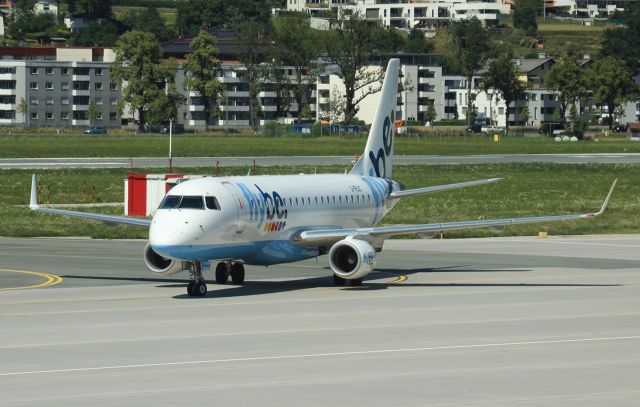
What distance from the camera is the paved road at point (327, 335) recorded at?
25359 mm

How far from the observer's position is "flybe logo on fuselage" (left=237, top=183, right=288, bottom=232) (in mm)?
43594

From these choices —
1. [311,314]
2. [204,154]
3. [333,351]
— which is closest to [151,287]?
[311,314]

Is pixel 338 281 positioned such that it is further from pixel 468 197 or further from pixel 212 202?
pixel 468 197

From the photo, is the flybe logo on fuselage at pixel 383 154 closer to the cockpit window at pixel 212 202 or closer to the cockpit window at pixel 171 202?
the cockpit window at pixel 212 202

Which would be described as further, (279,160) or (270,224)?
(279,160)

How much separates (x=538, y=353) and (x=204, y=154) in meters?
120

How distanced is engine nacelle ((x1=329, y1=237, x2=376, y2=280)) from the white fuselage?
183 cm

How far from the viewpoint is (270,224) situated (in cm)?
4450

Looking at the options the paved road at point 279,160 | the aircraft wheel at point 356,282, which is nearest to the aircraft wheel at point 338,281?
the aircraft wheel at point 356,282

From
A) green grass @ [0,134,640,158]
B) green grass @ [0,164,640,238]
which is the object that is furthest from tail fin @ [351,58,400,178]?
green grass @ [0,134,640,158]

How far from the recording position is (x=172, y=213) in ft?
136

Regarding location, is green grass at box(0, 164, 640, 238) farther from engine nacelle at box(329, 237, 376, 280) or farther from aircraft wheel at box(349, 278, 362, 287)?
engine nacelle at box(329, 237, 376, 280)

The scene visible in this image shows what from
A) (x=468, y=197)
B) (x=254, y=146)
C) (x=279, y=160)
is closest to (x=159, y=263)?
(x=468, y=197)

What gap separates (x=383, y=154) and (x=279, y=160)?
76.0 m
